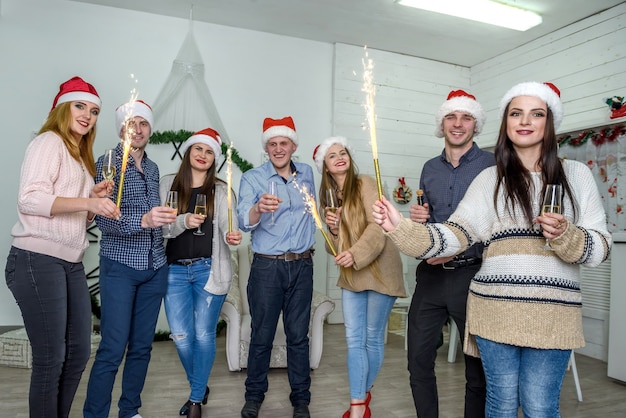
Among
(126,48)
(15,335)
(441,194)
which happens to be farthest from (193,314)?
(126,48)

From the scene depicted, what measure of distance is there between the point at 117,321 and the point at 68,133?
868 mm

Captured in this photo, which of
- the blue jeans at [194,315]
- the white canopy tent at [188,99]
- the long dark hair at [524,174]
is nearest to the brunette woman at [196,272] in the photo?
the blue jeans at [194,315]

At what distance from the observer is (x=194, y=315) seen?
8.37 ft

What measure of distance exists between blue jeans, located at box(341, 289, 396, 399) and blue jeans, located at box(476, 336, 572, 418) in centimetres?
90

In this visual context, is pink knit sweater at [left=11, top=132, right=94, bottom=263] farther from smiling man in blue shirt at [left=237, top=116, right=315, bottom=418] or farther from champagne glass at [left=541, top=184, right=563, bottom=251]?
champagne glass at [left=541, top=184, right=563, bottom=251]

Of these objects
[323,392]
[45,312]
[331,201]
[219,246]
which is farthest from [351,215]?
[45,312]

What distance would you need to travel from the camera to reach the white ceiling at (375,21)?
450 centimetres

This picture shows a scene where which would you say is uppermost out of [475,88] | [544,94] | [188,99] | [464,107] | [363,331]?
[475,88]

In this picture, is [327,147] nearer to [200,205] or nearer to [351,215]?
[351,215]

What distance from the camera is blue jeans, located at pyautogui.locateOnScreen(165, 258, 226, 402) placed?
2.48 metres

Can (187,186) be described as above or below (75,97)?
below

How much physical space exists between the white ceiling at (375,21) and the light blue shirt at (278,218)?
255cm

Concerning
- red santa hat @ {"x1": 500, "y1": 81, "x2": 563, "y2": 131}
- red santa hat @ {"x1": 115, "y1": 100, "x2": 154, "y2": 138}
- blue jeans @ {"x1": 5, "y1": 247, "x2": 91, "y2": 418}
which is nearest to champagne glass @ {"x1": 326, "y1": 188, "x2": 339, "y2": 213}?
red santa hat @ {"x1": 500, "y1": 81, "x2": 563, "y2": 131}

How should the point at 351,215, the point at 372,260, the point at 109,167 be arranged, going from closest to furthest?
the point at 109,167 < the point at 372,260 < the point at 351,215
